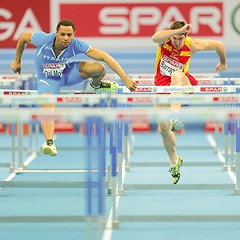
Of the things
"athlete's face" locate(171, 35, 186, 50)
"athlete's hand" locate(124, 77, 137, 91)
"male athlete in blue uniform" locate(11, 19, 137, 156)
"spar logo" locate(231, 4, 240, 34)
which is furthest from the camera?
"spar logo" locate(231, 4, 240, 34)

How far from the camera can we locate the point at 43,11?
14.8 metres

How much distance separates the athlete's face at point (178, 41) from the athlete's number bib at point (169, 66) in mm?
187

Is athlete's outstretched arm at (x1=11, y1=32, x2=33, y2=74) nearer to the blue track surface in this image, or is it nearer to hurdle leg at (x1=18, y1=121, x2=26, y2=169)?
the blue track surface

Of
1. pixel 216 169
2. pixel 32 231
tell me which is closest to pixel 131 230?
pixel 32 231

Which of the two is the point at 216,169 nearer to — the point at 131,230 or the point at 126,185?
the point at 126,185

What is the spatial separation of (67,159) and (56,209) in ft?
14.1

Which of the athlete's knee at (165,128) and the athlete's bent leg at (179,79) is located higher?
the athlete's bent leg at (179,79)

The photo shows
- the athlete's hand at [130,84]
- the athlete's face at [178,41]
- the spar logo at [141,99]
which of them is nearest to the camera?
the spar logo at [141,99]

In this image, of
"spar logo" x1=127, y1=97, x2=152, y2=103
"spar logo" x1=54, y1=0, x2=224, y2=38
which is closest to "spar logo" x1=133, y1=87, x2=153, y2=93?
"spar logo" x1=127, y1=97, x2=152, y2=103

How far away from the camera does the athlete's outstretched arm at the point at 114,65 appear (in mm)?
7707

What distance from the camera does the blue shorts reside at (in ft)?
27.9

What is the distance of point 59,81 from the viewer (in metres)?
8.57

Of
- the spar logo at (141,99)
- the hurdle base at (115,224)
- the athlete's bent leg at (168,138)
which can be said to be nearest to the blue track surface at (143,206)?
the hurdle base at (115,224)

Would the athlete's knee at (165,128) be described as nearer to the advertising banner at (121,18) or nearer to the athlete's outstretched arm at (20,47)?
the athlete's outstretched arm at (20,47)
